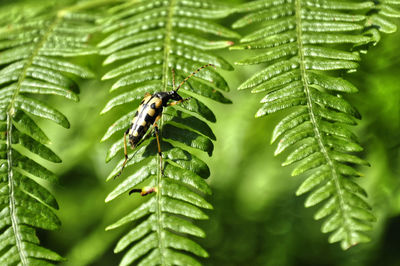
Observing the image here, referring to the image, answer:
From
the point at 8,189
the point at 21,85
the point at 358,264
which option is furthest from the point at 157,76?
the point at 358,264

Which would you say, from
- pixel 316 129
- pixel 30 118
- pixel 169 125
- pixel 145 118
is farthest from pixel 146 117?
pixel 316 129

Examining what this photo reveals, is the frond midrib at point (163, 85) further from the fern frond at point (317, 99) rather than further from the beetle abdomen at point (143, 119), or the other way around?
the fern frond at point (317, 99)

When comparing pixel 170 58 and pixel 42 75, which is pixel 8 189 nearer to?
pixel 42 75

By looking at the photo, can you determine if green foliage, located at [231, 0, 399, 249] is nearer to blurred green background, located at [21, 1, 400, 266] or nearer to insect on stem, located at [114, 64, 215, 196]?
insect on stem, located at [114, 64, 215, 196]

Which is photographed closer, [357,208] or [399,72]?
[357,208]

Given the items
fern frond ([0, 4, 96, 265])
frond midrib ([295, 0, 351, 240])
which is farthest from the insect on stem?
frond midrib ([295, 0, 351, 240])

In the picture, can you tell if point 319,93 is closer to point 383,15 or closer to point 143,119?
point 383,15
